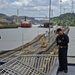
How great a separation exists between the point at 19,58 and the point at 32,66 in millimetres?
744

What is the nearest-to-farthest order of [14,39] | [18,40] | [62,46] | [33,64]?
[62,46] < [33,64] < [18,40] < [14,39]

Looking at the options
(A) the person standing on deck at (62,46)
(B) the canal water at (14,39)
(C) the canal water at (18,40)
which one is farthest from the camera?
(B) the canal water at (14,39)

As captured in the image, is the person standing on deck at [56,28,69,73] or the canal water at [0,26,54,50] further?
the canal water at [0,26,54,50]

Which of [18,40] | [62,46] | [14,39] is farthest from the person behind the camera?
[14,39]

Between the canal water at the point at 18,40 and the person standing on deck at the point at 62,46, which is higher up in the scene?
the person standing on deck at the point at 62,46

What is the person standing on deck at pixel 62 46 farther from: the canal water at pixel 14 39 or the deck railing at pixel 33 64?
the canal water at pixel 14 39

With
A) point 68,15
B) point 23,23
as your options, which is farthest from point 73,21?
point 23,23

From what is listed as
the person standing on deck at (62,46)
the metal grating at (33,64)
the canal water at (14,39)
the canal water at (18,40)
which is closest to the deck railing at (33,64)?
the metal grating at (33,64)

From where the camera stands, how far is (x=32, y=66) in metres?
8.68

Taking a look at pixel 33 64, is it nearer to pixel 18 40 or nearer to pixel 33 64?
pixel 33 64

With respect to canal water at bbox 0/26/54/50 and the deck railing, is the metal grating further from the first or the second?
canal water at bbox 0/26/54/50

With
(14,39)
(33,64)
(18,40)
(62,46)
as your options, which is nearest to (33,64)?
(33,64)

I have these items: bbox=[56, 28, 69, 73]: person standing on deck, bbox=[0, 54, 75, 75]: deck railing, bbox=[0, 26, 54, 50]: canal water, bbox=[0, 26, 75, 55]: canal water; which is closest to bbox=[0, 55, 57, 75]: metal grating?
bbox=[0, 54, 75, 75]: deck railing

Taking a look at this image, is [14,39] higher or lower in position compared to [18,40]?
lower
